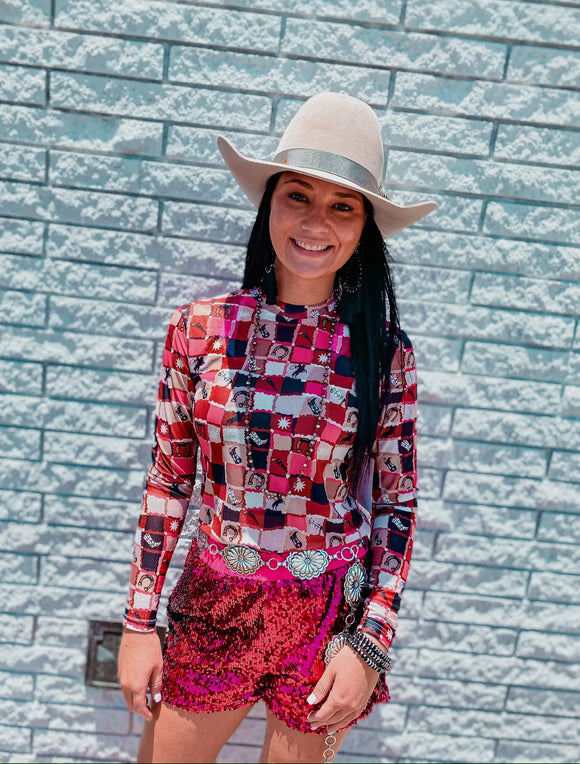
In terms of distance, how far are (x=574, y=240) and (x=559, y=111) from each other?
0.42 metres

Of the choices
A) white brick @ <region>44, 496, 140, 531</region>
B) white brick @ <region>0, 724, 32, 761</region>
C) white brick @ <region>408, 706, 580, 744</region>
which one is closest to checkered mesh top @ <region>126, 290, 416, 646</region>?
white brick @ <region>44, 496, 140, 531</region>

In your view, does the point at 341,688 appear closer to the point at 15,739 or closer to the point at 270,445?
the point at 270,445

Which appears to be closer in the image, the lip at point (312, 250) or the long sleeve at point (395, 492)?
the lip at point (312, 250)

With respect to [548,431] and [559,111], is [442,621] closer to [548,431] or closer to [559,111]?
[548,431]

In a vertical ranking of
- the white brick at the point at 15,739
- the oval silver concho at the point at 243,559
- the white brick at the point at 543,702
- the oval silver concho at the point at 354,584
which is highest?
the oval silver concho at the point at 243,559

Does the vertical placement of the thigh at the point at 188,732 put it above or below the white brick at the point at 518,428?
below

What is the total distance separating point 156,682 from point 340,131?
5.01 feet

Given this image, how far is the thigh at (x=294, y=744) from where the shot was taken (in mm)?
1771

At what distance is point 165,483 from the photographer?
176 centimetres

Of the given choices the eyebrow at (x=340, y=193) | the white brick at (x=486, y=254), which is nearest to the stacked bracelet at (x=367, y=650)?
the eyebrow at (x=340, y=193)

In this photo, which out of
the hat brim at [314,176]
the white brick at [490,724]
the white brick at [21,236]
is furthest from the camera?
the white brick at [490,724]

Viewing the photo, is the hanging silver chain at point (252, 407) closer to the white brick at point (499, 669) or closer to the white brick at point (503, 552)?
the white brick at point (503, 552)

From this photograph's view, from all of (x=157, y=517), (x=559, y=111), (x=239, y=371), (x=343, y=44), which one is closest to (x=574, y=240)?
(x=559, y=111)

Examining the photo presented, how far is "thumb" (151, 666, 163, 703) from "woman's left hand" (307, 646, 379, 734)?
0.42 metres
